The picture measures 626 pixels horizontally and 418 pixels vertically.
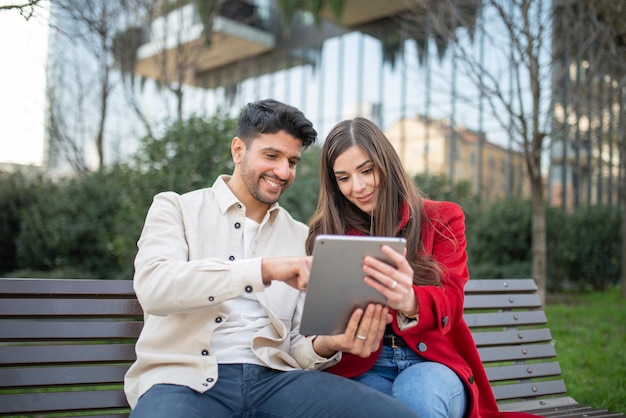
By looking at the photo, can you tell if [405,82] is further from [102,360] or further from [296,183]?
[102,360]

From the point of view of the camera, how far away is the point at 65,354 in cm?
248

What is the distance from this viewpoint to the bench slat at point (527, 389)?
3.17 metres

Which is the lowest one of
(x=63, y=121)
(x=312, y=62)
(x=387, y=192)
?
(x=387, y=192)

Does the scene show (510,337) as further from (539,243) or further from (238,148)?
(539,243)

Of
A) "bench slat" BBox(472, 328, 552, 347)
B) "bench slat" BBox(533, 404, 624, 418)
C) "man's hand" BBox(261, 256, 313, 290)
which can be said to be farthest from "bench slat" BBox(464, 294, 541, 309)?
"man's hand" BBox(261, 256, 313, 290)

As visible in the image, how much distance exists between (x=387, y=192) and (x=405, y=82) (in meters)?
15.0

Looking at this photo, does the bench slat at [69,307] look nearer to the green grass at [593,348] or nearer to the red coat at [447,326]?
the red coat at [447,326]

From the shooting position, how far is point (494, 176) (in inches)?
579

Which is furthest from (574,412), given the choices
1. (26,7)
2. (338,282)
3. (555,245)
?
(555,245)

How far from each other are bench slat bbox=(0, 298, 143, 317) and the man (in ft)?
0.92

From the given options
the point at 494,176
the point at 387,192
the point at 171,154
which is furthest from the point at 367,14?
the point at 387,192

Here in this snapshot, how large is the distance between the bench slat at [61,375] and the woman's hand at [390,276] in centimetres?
133

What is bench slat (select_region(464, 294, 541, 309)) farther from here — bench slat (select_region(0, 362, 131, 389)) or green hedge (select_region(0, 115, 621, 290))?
green hedge (select_region(0, 115, 621, 290))

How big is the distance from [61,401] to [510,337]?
2.40 meters
